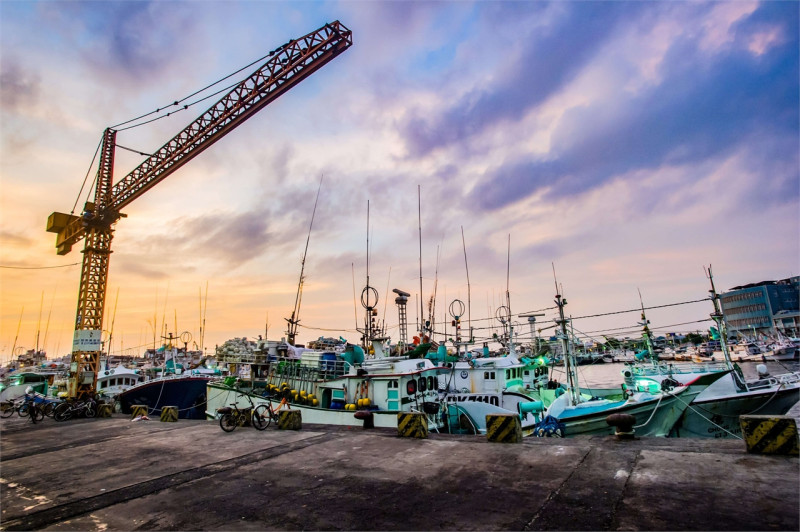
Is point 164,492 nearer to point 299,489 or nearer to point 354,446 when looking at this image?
point 299,489

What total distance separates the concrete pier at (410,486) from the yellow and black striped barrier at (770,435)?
421 mm

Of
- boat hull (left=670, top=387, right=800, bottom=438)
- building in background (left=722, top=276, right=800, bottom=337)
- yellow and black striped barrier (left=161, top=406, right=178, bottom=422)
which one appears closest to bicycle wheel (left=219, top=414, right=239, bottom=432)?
yellow and black striped barrier (left=161, top=406, right=178, bottom=422)

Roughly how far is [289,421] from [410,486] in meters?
7.71

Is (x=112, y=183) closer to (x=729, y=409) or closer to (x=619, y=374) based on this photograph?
(x=729, y=409)

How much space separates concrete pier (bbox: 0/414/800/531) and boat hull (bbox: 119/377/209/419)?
2113 cm

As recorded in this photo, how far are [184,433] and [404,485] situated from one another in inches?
385

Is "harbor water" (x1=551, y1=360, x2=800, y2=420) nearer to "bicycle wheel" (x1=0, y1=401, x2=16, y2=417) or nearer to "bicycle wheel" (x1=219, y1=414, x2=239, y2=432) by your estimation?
"bicycle wheel" (x1=219, y1=414, x2=239, y2=432)

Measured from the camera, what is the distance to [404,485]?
22.5 ft

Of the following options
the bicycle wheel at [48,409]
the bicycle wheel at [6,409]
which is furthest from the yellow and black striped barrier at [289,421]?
the bicycle wheel at [6,409]

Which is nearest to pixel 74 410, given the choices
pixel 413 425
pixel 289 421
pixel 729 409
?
pixel 289 421

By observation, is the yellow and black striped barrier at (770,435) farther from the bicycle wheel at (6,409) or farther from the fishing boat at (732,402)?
the bicycle wheel at (6,409)

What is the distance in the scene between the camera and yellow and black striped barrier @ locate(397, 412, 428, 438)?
35.6ft

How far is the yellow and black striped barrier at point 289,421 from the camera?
13.2 m

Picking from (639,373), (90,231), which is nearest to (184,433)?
(90,231)
